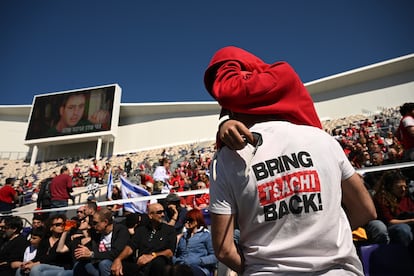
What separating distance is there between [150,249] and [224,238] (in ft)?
9.05

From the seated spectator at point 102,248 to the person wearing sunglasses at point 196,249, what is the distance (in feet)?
2.48

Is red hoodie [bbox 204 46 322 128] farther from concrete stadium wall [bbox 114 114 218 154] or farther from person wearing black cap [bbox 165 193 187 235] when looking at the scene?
concrete stadium wall [bbox 114 114 218 154]

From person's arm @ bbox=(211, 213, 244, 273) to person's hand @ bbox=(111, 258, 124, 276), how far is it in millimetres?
2715

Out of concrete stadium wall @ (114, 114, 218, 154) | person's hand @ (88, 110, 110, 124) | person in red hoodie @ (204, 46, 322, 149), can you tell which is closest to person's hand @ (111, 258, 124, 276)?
person in red hoodie @ (204, 46, 322, 149)

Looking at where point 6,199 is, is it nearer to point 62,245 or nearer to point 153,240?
point 62,245

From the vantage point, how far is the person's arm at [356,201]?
3.35 feet

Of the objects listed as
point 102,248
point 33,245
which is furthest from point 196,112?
point 102,248

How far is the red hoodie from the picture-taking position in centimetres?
92

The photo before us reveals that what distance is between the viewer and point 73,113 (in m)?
Result: 27.5

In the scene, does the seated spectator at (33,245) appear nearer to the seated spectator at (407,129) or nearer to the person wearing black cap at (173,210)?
the person wearing black cap at (173,210)

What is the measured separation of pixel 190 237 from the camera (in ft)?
11.5

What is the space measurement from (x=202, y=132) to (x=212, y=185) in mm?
27423

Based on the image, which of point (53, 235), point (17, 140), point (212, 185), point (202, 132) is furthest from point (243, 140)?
point (17, 140)

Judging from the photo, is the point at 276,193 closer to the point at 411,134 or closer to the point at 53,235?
the point at 411,134
